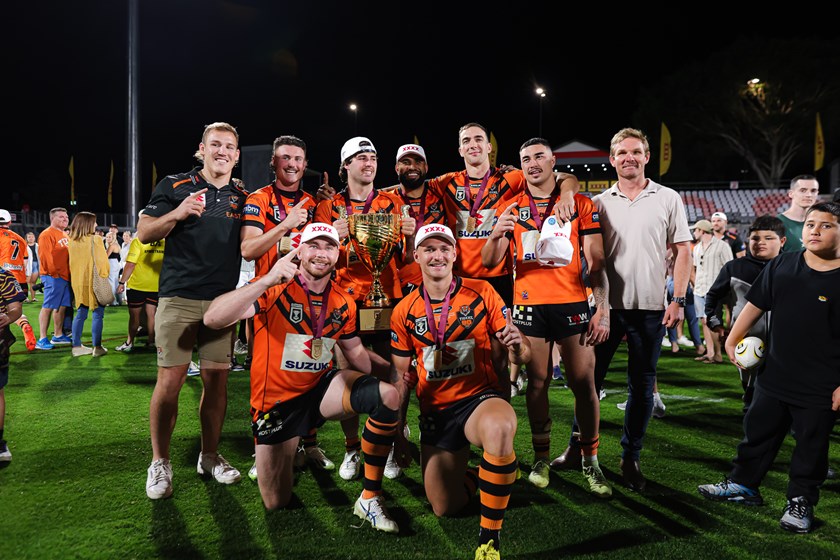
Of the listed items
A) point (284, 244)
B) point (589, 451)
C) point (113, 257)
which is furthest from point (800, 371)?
point (113, 257)

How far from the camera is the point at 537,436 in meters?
3.87

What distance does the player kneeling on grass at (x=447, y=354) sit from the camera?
3.22 meters

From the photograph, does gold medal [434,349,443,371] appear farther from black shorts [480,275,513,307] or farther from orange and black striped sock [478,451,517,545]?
black shorts [480,275,513,307]

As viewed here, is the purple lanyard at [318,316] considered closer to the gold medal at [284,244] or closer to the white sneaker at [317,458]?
the gold medal at [284,244]

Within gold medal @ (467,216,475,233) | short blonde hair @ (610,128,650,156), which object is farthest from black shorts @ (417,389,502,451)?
short blonde hair @ (610,128,650,156)

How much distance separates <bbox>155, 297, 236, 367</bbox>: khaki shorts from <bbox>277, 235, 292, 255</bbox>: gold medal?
602 millimetres

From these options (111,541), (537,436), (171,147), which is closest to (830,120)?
(537,436)

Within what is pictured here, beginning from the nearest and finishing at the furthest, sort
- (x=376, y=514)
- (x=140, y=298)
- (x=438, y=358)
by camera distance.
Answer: (x=376, y=514)
(x=438, y=358)
(x=140, y=298)

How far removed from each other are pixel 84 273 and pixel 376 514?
6.95 metres

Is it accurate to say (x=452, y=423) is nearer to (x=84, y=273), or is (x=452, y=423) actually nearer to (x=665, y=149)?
(x=84, y=273)

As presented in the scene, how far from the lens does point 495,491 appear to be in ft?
8.92

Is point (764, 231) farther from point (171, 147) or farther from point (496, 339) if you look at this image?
point (171, 147)

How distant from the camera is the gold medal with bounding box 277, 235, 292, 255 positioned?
12.3ft

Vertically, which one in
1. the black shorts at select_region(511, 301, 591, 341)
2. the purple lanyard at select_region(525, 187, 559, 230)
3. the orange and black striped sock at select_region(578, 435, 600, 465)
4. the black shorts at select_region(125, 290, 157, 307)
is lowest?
the orange and black striped sock at select_region(578, 435, 600, 465)
